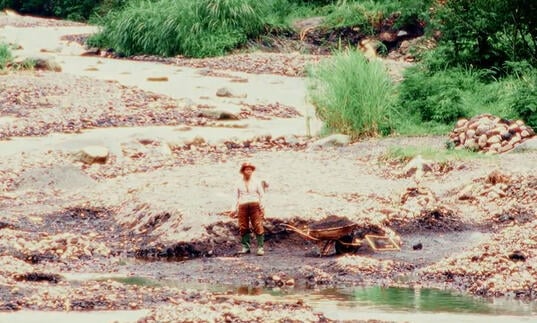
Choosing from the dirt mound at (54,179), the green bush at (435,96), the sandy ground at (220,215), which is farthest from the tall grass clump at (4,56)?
the dirt mound at (54,179)

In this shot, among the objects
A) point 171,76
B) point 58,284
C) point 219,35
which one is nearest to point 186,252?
point 58,284

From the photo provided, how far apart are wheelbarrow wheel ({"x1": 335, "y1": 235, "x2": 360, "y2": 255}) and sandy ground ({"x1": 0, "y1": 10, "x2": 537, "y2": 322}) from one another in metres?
0.05

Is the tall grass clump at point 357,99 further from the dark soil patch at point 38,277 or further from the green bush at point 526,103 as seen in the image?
the dark soil patch at point 38,277

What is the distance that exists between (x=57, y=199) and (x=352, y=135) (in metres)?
5.05

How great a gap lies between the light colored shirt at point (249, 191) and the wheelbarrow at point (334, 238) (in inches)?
20.4

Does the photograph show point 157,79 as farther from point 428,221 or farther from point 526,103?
point 428,221

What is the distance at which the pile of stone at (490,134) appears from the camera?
15.9 meters

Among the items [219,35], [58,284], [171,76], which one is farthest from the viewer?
[219,35]

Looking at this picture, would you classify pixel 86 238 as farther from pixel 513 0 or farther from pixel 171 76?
pixel 171 76

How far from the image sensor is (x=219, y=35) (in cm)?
3011

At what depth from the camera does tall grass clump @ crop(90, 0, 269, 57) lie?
29.9 m

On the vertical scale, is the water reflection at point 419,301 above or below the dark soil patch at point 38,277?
above

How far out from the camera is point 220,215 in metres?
12.3

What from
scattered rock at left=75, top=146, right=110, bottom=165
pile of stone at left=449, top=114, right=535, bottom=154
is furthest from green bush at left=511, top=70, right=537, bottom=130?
scattered rock at left=75, top=146, right=110, bottom=165
